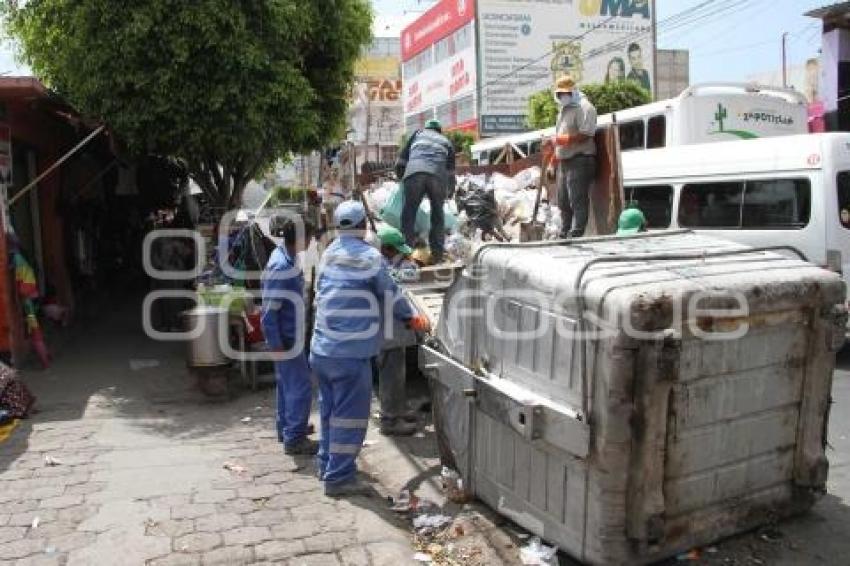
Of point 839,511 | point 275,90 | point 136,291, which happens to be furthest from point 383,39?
point 839,511

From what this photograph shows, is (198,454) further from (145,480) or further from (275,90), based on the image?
(275,90)

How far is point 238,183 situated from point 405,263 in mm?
4408

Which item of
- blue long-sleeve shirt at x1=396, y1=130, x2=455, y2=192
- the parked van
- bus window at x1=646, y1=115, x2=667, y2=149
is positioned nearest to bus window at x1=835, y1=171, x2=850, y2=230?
the parked van

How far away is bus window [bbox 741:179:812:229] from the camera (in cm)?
825

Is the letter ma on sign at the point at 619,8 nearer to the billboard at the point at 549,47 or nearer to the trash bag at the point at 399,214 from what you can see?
the billboard at the point at 549,47

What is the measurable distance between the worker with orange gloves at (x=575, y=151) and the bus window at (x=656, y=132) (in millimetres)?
5136

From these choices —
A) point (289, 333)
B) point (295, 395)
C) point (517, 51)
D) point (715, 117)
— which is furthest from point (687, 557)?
point (517, 51)

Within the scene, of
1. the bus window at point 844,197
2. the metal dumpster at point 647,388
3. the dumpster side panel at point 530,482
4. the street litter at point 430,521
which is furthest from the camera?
the bus window at point 844,197

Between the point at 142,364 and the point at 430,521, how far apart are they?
519cm

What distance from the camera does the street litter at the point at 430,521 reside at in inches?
173

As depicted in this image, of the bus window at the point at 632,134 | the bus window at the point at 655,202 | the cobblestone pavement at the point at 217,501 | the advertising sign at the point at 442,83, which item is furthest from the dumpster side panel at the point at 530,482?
the advertising sign at the point at 442,83

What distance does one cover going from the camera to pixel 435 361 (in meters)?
4.64

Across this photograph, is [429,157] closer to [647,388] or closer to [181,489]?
[181,489]

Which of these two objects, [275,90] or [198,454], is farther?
[275,90]
